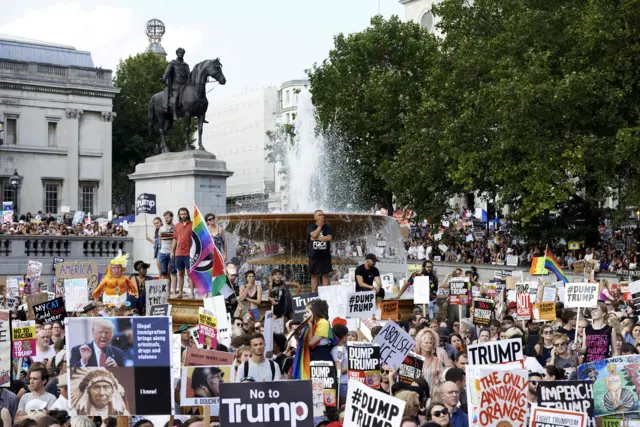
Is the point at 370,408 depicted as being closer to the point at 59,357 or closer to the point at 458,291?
the point at 59,357

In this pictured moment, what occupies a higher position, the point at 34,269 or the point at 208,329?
the point at 34,269

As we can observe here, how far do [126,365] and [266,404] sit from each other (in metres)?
1.84

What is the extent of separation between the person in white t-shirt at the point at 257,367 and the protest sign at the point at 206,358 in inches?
25.7

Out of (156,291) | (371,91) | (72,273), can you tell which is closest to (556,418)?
(156,291)

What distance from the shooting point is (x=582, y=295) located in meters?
17.1

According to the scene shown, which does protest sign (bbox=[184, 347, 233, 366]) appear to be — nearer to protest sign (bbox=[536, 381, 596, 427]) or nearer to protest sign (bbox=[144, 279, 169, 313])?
protest sign (bbox=[536, 381, 596, 427])

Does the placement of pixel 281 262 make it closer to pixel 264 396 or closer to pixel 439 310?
pixel 439 310

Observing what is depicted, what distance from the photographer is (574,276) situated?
3872cm

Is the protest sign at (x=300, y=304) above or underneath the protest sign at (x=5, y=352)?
above

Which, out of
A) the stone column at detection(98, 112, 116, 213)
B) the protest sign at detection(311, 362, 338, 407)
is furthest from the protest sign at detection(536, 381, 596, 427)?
the stone column at detection(98, 112, 116, 213)

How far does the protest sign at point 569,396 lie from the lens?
912cm

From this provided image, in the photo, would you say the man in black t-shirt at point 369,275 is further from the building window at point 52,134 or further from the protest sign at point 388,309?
the building window at point 52,134

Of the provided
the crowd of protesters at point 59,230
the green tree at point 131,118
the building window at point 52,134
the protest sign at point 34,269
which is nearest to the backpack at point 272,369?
the protest sign at point 34,269

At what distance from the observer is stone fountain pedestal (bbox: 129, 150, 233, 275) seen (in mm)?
31000
